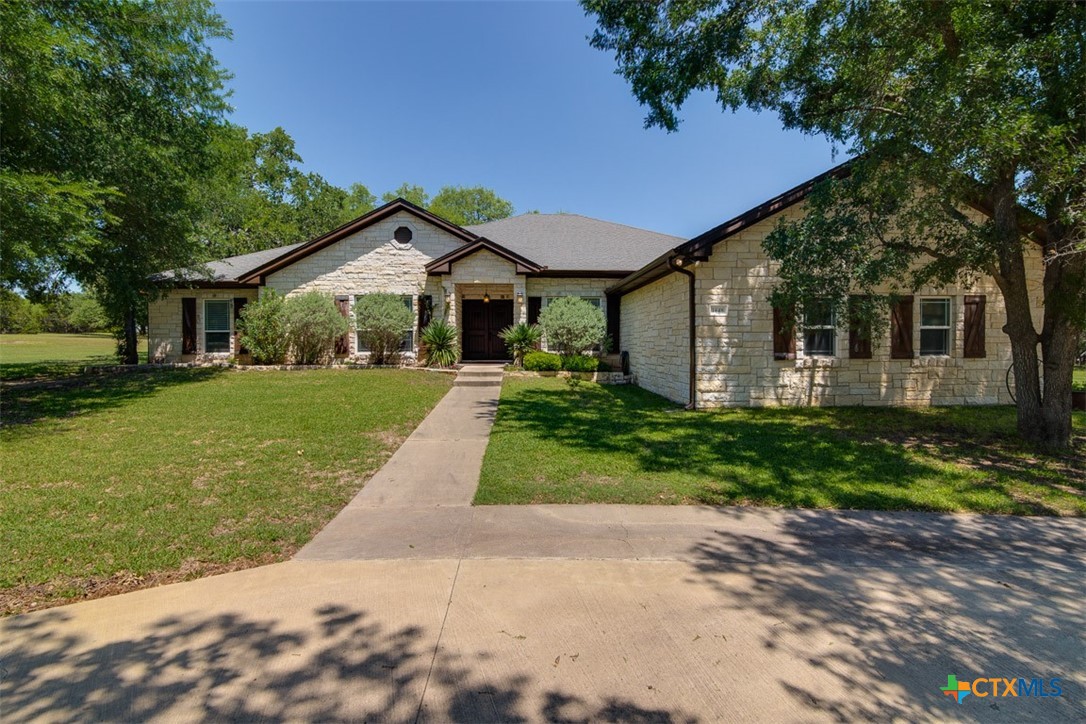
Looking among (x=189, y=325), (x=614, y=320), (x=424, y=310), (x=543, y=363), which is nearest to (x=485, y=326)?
(x=424, y=310)

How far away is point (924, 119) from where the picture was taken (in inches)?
229

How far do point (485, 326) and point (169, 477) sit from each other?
1241 cm

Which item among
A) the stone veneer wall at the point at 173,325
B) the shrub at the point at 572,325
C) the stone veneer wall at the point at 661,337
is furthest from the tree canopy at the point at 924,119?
the stone veneer wall at the point at 173,325

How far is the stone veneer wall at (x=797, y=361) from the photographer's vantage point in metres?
9.74

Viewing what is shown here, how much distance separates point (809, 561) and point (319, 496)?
444 centimetres

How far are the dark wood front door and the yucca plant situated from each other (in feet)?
6.49

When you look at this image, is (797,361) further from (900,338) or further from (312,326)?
(312,326)

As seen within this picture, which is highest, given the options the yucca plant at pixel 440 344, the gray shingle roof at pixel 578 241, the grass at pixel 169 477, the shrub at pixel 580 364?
the gray shingle roof at pixel 578 241

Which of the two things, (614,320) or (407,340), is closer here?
(614,320)

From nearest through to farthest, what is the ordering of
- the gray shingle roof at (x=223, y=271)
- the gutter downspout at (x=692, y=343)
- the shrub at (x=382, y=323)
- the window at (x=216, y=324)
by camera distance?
the gutter downspout at (x=692, y=343)
the gray shingle roof at (x=223, y=271)
the shrub at (x=382, y=323)
the window at (x=216, y=324)

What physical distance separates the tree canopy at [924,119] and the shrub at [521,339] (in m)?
7.19

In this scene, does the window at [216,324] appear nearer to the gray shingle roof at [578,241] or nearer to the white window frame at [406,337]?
the white window frame at [406,337]

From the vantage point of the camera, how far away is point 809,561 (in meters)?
3.55

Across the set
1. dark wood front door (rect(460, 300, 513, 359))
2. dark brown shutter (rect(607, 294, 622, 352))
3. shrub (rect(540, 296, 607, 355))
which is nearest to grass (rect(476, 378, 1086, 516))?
shrub (rect(540, 296, 607, 355))
